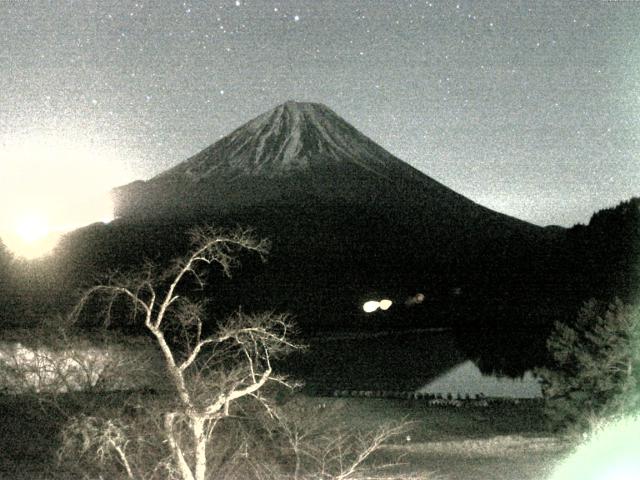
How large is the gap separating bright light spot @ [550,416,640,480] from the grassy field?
1.37 feet

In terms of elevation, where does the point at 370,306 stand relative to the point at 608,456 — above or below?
above


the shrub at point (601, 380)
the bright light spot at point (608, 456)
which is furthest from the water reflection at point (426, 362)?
the bright light spot at point (608, 456)

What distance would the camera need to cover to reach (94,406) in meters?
16.4

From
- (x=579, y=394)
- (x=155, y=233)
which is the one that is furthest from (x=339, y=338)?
(x=155, y=233)

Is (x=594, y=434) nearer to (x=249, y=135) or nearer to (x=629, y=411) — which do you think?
(x=629, y=411)

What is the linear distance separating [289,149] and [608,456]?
126m

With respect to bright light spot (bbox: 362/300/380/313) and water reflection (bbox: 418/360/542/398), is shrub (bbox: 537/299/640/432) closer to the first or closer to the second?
bright light spot (bbox: 362/300/380/313)

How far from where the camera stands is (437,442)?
57.5 feet

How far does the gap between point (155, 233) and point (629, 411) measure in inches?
3389

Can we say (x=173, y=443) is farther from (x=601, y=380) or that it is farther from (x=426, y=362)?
(x=426, y=362)

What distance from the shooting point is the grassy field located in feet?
49.2

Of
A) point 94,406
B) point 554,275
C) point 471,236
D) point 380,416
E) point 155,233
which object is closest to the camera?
point 94,406

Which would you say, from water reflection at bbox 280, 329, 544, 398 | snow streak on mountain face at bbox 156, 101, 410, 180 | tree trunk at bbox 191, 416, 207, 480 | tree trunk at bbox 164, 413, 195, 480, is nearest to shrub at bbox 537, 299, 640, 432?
water reflection at bbox 280, 329, 544, 398

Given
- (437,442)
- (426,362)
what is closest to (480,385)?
(426,362)
